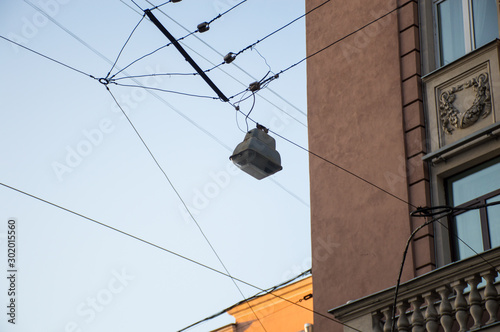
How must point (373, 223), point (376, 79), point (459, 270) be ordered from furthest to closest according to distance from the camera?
1. point (376, 79)
2. point (373, 223)
3. point (459, 270)

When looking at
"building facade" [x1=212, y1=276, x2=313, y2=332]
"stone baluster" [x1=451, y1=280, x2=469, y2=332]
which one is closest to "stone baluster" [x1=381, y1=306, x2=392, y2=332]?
"stone baluster" [x1=451, y1=280, x2=469, y2=332]

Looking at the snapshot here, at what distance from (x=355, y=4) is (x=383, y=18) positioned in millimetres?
740

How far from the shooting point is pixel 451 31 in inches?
528

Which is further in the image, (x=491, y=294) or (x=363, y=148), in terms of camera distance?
(x=363, y=148)

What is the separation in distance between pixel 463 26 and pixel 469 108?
1.48 metres

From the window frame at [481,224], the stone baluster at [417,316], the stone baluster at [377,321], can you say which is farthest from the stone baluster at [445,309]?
the window frame at [481,224]

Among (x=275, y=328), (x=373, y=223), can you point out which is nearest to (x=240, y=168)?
(x=373, y=223)

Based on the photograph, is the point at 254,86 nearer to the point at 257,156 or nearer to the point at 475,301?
the point at 257,156

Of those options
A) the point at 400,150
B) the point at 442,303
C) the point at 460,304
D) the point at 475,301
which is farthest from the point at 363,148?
the point at 475,301

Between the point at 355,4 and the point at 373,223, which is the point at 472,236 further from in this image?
the point at 355,4

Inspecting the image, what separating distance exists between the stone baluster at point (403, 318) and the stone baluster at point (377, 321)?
29cm

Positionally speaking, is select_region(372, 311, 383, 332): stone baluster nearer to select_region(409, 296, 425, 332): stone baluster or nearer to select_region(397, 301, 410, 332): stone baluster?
select_region(397, 301, 410, 332): stone baluster

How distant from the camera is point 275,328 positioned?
60.6 feet

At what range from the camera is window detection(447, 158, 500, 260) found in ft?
38.1
